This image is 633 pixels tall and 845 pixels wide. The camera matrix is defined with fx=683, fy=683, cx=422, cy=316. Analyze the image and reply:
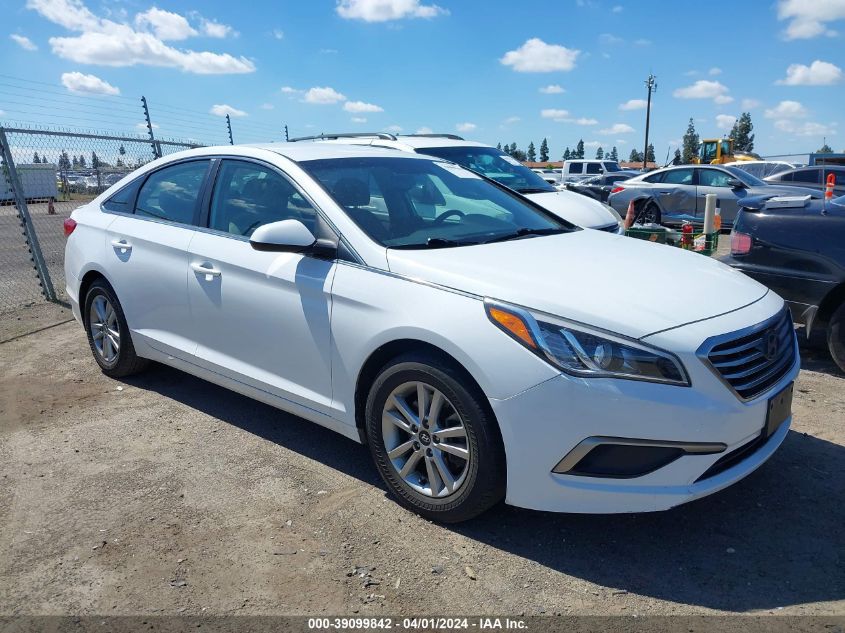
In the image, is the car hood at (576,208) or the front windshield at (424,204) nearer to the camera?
the front windshield at (424,204)

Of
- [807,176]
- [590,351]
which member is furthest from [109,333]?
[807,176]

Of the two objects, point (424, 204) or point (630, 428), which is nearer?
point (630, 428)

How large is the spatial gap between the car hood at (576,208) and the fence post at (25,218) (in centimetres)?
569

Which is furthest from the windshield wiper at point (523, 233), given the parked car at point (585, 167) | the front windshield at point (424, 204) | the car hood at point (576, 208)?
the parked car at point (585, 167)

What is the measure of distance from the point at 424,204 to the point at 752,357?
1.90 m

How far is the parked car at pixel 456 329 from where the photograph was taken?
2.61 meters

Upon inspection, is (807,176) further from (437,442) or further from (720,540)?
(437,442)

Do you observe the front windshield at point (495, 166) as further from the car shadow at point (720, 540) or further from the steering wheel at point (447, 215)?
the car shadow at point (720, 540)

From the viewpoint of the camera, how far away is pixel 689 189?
14.8 meters

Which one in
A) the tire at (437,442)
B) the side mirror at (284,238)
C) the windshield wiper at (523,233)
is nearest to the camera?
the tire at (437,442)

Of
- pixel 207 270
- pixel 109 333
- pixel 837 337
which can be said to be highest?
pixel 207 270

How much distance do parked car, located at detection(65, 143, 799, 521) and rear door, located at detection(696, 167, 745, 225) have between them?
11412 mm

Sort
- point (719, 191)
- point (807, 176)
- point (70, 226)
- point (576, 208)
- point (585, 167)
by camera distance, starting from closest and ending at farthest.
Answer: point (70, 226) → point (576, 208) → point (719, 191) → point (807, 176) → point (585, 167)

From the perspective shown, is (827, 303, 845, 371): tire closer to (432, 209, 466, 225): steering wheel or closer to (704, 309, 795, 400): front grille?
(704, 309, 795, 400): front grille
